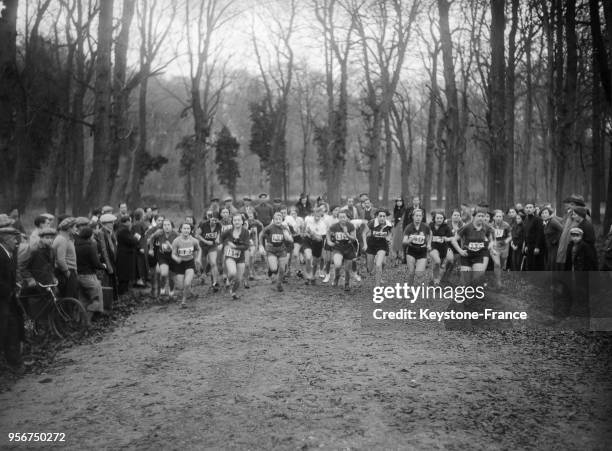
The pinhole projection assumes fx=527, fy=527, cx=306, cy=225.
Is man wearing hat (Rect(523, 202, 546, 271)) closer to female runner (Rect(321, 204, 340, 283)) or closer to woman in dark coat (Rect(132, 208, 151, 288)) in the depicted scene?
female runner (Rect(321, 204, 340, 283))

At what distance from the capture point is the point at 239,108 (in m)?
58.5

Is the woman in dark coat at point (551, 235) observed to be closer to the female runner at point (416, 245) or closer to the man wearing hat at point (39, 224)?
the female runner at point (416, 245)

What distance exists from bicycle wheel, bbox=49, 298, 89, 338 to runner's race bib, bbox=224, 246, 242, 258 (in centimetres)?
358

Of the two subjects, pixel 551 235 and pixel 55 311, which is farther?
pixel 551 235

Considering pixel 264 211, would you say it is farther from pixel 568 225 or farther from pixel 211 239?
pixel 568 225

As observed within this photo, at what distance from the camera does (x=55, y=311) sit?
8.99 meters

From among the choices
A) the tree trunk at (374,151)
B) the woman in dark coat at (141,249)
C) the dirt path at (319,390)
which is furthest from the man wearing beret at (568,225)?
the tree trunk at (374,151)

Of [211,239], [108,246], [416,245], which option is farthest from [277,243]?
[108,246]

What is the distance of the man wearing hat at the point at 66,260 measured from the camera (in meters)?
9.03

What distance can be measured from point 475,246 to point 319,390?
212 inches

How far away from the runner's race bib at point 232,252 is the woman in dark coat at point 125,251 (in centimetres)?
227

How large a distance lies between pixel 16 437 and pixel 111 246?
6588 millimetres

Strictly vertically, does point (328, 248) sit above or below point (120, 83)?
below

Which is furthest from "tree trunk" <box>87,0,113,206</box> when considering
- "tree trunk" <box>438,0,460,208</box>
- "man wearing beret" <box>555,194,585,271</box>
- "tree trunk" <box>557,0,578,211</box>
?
"tree trunk" <box>557,0,578,211</box>
